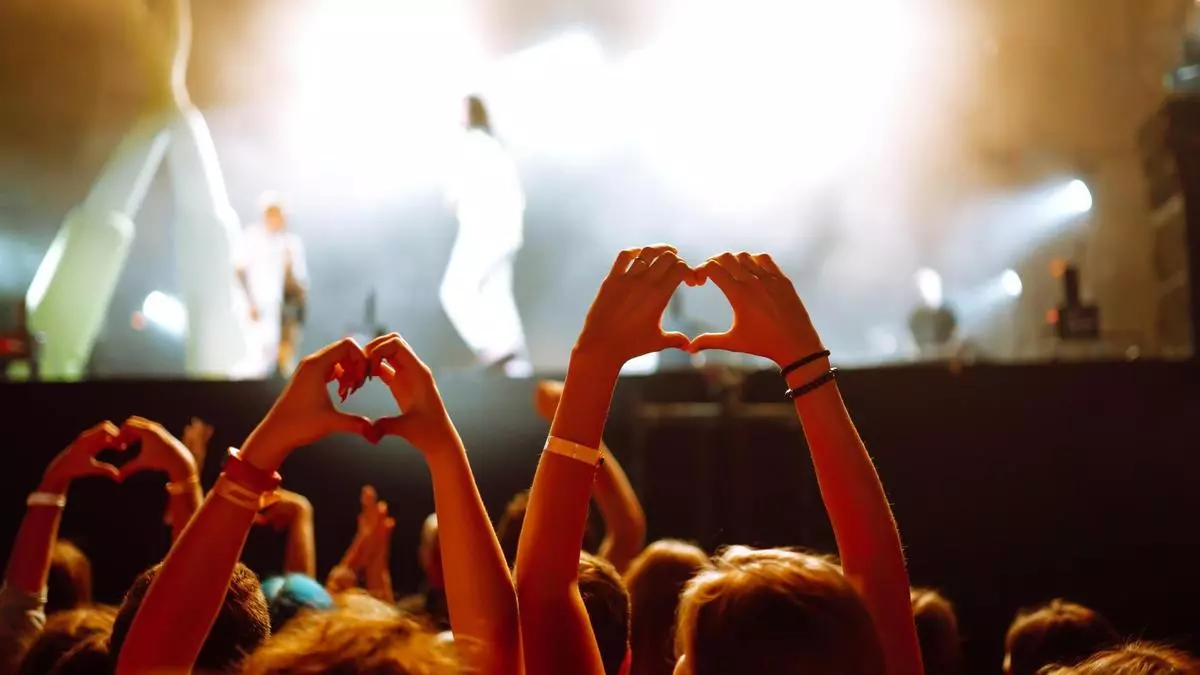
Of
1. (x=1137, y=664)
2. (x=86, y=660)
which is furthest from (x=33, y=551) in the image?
(x=1137, y=664)

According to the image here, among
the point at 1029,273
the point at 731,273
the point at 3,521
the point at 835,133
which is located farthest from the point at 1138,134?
the point at 3,521

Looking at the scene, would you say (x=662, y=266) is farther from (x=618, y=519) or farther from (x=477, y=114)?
(x=477, y=114)

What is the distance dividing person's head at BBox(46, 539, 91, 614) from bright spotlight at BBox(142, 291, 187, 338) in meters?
5.16

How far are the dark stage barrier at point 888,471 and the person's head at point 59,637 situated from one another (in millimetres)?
2616

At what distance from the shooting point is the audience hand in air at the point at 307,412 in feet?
3.62

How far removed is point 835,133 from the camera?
693 centimetres

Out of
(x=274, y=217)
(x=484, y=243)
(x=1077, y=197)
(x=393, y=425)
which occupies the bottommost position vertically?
(x=393, y=425)

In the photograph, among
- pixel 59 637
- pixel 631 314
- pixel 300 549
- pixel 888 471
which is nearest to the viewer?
pixel 631 314

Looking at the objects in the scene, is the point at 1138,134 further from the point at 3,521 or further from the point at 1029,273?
the point at 3,521

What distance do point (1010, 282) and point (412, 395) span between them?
23.5 feet

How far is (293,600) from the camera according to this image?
5.76 ft

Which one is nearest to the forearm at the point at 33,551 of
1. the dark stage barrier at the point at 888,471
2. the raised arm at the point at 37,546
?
the raised arm at the point at 37,546

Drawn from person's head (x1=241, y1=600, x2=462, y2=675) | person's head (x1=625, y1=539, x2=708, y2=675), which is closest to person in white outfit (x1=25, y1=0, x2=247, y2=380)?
person's head (x1=625, y1=539, x2=708, y2=675)

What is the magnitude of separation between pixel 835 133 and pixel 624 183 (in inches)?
65.9
